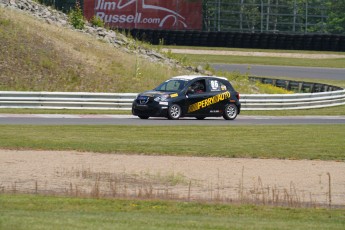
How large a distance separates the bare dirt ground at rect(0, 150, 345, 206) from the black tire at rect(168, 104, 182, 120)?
10614 millimetres

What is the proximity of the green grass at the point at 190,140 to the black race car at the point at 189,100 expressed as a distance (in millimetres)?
2848

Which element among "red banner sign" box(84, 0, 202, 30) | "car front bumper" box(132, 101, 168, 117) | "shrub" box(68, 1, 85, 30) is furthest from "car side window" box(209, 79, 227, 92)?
"red banner sign" box(84, 0, 202, 30)

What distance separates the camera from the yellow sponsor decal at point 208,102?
31.1 meters

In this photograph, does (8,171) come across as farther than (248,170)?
No

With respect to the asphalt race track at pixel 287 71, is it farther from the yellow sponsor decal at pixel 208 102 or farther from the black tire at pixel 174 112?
the black tire at pixel 174 112

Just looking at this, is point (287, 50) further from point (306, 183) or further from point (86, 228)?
point (86, 228)

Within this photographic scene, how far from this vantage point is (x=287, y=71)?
61.9 m

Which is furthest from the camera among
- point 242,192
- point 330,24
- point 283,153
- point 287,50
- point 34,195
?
point 330,24

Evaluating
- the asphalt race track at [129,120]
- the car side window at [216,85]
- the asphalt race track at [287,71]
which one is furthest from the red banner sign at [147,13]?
the car side window at [216,85]

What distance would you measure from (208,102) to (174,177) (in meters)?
14.6

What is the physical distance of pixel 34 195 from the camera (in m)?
14.2

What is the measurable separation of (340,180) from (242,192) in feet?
9.06

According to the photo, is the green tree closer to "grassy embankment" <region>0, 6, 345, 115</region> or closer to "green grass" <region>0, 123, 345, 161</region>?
"grassy embankment" <region>0, 6, 345, 115</region>

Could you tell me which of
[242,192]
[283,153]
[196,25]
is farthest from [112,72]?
[196,25]
